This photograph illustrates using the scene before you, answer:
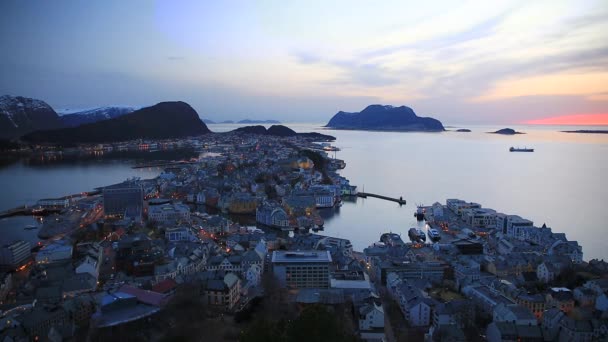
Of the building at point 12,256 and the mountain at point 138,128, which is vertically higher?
the mountain at point 138,128

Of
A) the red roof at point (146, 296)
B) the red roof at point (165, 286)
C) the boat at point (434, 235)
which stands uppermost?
the red roof at point (146, 296)

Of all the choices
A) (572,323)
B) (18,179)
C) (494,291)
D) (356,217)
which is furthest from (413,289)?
(18,179)

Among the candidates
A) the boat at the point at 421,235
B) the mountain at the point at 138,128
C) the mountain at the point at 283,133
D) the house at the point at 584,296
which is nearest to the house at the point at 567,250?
the house at the point at 584,296

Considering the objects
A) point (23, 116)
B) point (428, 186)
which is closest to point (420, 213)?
point (428, 186)

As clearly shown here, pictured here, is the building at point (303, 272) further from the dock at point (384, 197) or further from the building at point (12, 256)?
the dock at point (384, 197)

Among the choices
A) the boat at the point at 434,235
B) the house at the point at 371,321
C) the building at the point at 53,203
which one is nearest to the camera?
the house at the point at 371,321

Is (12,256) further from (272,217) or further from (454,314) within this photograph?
(454,314)

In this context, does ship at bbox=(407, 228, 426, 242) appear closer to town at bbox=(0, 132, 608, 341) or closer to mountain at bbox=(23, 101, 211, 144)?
town at bbox=(0, 132, 608, 341)

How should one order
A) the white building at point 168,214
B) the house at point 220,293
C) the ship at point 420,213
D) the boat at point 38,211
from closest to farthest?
the house at point 220,293, the white building at point 168,214, the ship at point 420,213, the boat at point 38,211
